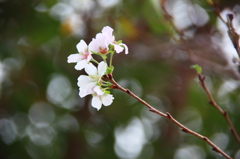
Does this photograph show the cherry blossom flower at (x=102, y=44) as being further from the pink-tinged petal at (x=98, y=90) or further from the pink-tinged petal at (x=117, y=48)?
the pink-tinged petal at (x=98, y=90)

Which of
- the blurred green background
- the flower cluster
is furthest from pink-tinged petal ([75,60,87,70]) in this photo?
the blurred green background

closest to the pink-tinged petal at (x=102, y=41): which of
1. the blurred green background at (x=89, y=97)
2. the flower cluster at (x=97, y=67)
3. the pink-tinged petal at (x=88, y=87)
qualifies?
the flower cluster at (x=97, y=67)

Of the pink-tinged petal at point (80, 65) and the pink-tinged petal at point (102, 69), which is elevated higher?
the pink-tinged petal at point (80, 65)

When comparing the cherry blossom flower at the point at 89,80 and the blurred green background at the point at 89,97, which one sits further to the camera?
the blurred green background at the point at 89,97

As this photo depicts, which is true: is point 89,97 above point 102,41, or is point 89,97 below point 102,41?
below

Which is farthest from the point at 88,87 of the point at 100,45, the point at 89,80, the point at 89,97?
the point at 89,97

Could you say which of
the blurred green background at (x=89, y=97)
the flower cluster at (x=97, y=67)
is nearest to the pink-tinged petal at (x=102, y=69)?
the flower cluster at (x=97, y=67)

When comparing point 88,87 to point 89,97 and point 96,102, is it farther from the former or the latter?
point 89,97

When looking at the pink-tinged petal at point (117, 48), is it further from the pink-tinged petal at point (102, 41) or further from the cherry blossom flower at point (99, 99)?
the cherry blossom flower at point (99, 99)

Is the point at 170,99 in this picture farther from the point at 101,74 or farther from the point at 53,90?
the point at 101,74
